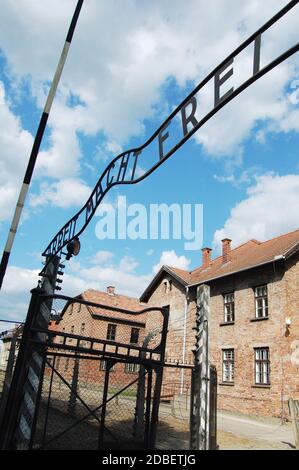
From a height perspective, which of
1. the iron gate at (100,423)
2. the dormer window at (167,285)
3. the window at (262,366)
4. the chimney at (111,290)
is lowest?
the iron gate at (100,423)

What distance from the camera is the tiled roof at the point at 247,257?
58.2 feet

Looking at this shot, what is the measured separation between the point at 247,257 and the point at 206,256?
5.33 m

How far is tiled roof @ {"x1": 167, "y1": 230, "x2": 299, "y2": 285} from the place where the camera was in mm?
17750

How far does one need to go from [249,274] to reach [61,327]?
79.5 feet

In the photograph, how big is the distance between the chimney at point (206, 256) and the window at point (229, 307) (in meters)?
5.70

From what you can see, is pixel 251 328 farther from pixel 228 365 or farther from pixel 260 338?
pixel 228 365

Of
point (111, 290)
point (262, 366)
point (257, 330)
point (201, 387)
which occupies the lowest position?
point (201, 387)

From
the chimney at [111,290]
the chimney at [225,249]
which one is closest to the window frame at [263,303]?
the chimney at [225,249]

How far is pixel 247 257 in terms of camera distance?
21.1 m

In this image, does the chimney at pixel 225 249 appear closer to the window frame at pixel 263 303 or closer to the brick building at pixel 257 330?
the brick building at pixel 257 330

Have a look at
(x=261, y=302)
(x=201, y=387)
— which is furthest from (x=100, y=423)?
(x=261, y=302)

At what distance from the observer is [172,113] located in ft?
13.4

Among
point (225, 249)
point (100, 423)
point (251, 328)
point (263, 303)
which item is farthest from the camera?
point (225, 249)
